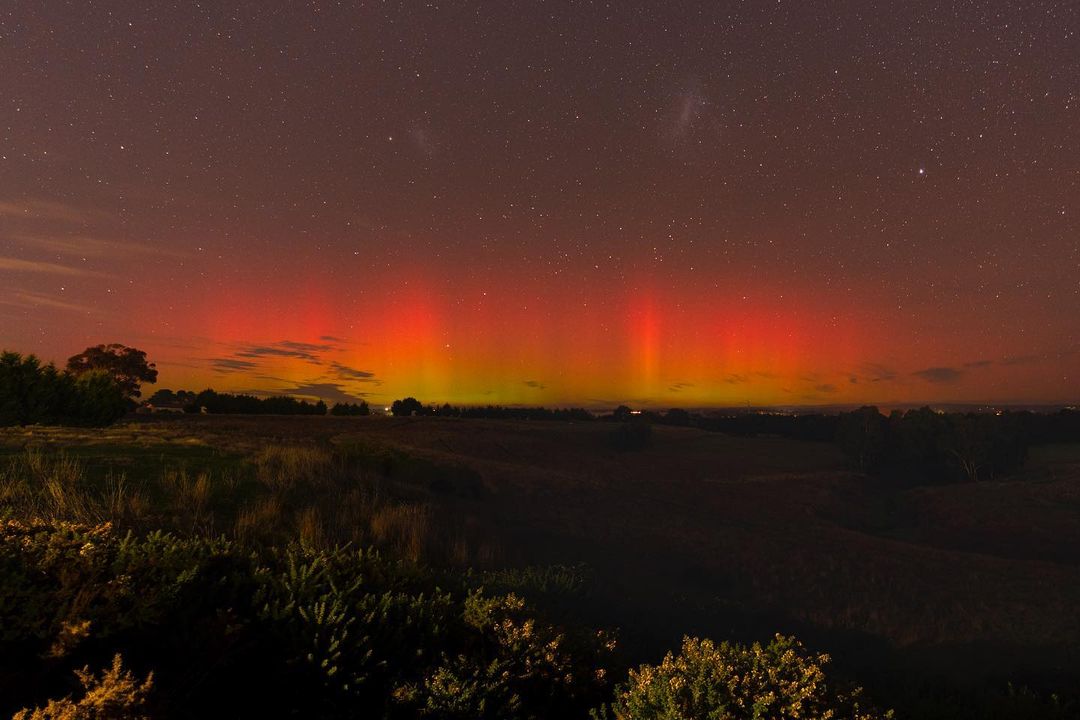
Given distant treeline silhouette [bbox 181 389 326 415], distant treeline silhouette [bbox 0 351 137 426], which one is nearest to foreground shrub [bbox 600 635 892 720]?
distant treeline silhouette [bbox 0 351 137 426]

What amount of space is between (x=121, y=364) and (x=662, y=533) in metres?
56.9

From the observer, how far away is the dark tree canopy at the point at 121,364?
58156 millimetres

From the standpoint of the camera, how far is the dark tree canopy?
5816 cm

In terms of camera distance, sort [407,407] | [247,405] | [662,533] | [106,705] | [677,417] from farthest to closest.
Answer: [677,417] → [407,407] → [247,405] → [662,533] → [106,705]

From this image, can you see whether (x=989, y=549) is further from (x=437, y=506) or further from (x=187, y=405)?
(x=187, y=405)

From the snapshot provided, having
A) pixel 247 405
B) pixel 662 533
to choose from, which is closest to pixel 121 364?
pixel 247 405

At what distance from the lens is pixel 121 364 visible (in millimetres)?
59750

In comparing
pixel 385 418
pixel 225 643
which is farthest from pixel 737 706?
pixel 385 418

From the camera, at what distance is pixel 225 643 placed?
500cm

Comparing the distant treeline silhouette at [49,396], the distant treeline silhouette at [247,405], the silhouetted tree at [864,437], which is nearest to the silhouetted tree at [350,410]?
the distant treeline silhouette at [247,405]

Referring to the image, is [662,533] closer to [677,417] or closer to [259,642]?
[259,642]

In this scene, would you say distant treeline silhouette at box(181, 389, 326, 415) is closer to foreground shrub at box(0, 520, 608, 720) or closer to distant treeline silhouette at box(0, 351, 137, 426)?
distant treeline silhouette at box(0, 351, 137, 426)

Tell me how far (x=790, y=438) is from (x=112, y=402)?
64.9 meters

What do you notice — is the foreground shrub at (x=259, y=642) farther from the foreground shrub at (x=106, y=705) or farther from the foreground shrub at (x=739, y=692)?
the foreground shrub at (x=739, y=692)
